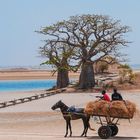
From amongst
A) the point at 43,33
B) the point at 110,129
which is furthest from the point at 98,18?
the point at 110,129

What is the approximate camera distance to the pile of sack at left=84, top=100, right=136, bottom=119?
22250 millimetres

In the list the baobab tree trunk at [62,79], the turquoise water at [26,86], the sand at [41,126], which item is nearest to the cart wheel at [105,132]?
the sand at [41,126]

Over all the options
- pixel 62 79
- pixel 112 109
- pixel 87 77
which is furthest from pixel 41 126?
pixel 62 79

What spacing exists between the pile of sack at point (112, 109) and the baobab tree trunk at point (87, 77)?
42.8 meters

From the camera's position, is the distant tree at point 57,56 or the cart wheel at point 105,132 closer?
the cart wheel at point 105,132

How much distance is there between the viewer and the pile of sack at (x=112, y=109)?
73.0ft

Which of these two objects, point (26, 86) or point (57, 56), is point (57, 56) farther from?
point (26, 86)

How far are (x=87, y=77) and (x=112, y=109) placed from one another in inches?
1731

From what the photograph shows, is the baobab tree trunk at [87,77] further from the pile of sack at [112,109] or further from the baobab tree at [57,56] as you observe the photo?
the pile of sack at [112,109]

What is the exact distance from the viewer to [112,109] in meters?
22.5

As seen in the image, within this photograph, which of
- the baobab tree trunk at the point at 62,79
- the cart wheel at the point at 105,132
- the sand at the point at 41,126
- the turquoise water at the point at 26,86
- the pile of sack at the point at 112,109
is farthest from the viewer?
the turquoise water at the point at 26,86

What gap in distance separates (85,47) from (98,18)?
395 cm

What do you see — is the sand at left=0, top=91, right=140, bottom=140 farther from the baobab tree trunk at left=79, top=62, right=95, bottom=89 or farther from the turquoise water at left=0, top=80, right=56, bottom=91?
the turquoise water at left=0, top=80, right=56, bottom=91

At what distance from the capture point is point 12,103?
43.6m
